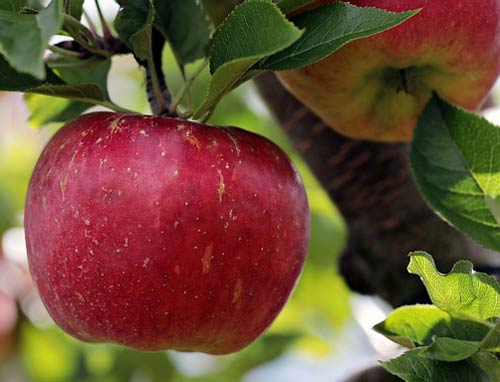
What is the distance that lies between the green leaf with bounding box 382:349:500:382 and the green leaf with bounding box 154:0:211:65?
42 cm

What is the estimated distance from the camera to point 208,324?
2.51ft

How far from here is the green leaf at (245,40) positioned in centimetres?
64

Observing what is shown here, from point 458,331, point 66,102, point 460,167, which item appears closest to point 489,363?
point 458,331

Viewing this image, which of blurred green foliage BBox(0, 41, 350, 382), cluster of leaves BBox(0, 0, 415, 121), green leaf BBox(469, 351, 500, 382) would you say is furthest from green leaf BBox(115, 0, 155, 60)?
blurred green foliage BBox(0, 41, 350, 382)

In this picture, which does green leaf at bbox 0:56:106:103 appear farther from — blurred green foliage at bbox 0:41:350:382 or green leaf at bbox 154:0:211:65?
blurred green foliage at bbox 0:41:350:382

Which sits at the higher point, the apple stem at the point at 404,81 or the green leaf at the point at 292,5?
the green leaf at the point at 292,5

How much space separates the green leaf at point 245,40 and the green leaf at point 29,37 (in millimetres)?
148

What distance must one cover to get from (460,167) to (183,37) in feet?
1.05

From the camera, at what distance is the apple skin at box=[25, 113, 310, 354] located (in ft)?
2.35

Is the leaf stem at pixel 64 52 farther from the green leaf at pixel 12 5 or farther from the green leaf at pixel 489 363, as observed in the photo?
the green leaf at pixel 489 363

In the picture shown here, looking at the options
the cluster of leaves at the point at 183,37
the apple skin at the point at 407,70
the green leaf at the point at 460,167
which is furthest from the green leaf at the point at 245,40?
the green leaf at the point at 460,167

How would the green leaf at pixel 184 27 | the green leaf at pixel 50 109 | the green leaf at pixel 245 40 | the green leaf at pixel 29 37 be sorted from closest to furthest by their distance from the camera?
the green leaf at pixel 29 37, the green leaf at pixel 245 40, the green leaf at pixel 184 27, the green leaf at pixel 50 109

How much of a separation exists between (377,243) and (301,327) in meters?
0.66

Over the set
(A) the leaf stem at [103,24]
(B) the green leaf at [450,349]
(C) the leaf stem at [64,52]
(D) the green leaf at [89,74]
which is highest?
(A) the leaf stem at [103,24]
